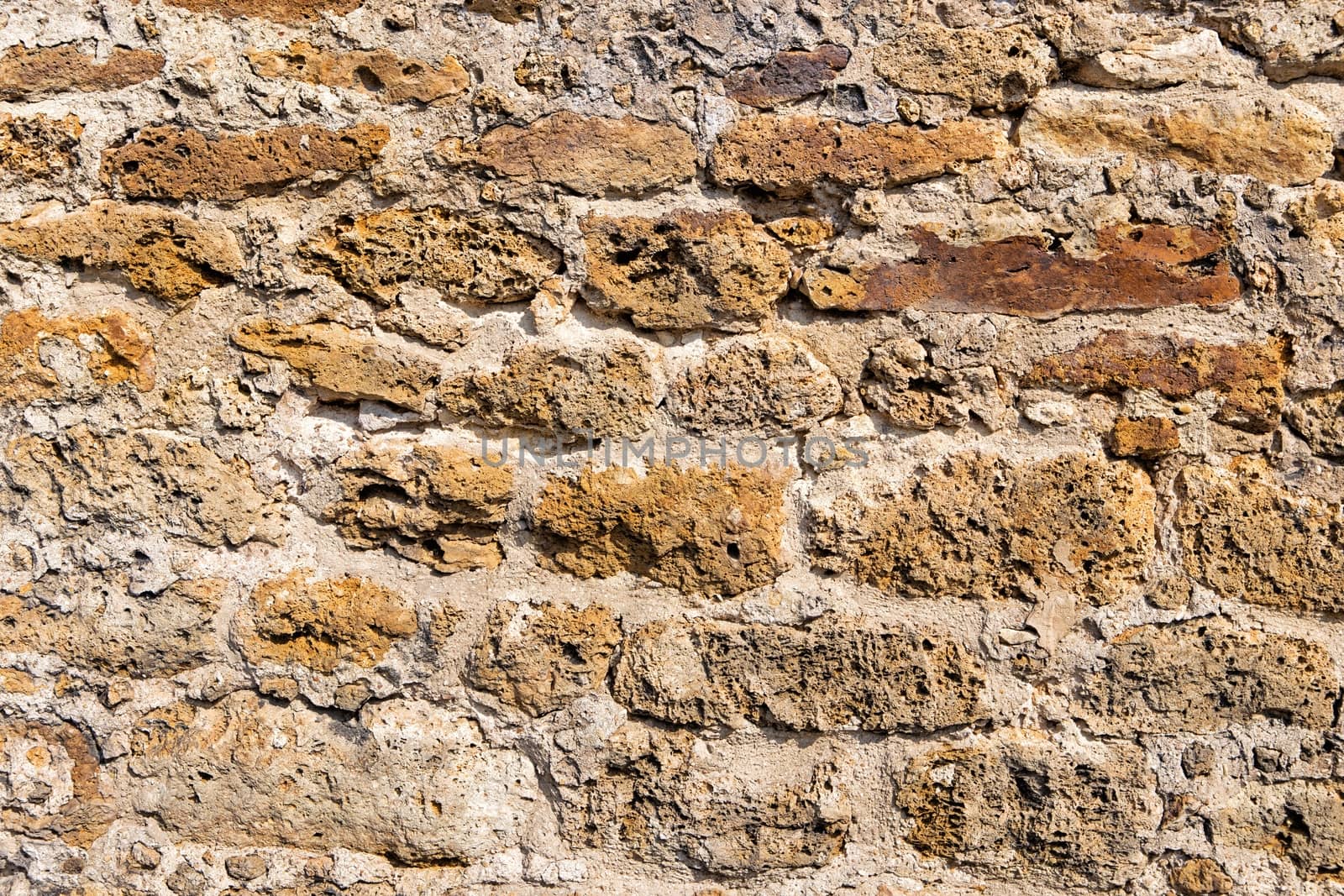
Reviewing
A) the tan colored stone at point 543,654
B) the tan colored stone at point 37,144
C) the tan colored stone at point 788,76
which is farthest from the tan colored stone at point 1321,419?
the tan colored stone at point 37,144

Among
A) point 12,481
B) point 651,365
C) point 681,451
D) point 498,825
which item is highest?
point 651,365

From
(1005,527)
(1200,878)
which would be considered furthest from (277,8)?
(1200,878)

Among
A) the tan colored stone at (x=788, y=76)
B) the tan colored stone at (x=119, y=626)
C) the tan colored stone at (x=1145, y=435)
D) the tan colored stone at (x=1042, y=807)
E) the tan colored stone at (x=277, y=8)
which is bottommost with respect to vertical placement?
the tan colored stone at (x=1042, y=807)

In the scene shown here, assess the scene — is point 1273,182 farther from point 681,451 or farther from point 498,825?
point 498,825

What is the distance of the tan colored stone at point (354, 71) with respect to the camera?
1.41 m

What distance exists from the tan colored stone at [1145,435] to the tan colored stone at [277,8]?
1.26m

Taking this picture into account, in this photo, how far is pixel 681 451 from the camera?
57.2 inches

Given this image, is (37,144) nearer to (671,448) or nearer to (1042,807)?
(671,448)

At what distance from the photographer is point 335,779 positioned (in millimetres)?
1471

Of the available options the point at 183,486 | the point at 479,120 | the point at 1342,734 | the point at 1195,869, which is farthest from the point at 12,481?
the point at 1342,734

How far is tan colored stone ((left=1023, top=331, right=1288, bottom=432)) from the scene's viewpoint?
142 centimetres

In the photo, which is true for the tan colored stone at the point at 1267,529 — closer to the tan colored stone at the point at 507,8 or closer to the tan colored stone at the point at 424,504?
the tan colored stone at the point at 424,504

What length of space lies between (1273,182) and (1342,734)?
81 centimetres

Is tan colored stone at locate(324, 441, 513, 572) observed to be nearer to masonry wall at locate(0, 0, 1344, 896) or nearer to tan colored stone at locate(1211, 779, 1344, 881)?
masonry wall at locate(0, 0, 1344, 896)
